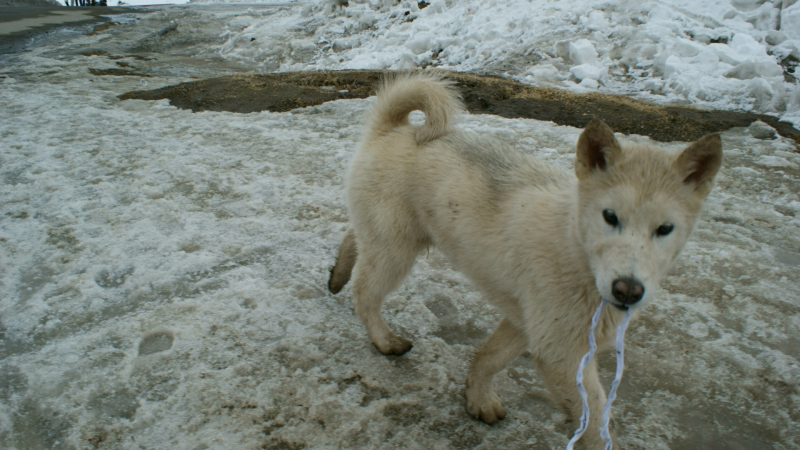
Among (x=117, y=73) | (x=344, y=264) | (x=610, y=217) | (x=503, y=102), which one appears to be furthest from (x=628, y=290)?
(x=117, y=73)

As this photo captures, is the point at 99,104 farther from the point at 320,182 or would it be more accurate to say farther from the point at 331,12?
the point at 331,12

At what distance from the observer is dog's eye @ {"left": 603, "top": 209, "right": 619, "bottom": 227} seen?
80.3 inches

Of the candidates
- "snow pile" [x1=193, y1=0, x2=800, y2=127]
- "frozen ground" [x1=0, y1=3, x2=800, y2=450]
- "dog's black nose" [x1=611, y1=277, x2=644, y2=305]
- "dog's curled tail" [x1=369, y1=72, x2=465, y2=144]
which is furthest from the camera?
"snow pile" [x1=193, y1=0, x2=800, y2=127]

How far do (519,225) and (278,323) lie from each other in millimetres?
1592

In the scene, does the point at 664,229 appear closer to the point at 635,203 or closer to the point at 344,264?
the point at 635,203

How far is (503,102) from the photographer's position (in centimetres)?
686

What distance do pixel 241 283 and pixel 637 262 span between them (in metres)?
2.52

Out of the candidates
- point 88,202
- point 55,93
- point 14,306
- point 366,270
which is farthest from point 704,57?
point 55,93

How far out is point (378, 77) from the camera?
26.5 feet

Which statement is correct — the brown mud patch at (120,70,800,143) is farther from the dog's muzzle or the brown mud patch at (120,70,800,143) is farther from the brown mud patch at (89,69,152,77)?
the dog's muzzle

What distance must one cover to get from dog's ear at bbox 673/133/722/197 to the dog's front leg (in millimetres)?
903

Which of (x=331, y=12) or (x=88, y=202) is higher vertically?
(x=331, y=12)

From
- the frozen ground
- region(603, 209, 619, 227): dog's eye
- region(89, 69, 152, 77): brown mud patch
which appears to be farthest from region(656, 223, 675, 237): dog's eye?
region(89, 69, 152, 77): brown mud patch

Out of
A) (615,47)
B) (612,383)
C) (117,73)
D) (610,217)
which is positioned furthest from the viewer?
(117,73)
